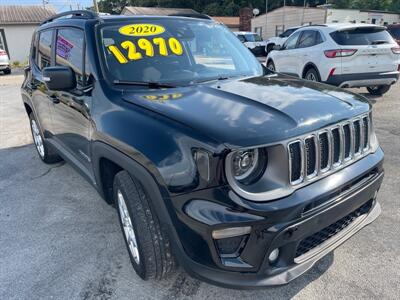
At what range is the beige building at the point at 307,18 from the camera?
100 feet

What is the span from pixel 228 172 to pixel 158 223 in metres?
0.64

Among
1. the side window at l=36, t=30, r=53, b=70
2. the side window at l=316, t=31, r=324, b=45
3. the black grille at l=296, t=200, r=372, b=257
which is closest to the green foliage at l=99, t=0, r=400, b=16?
the side window at l=316, t=31, r=324, b=45

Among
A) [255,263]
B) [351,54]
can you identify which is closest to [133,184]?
[255,263]

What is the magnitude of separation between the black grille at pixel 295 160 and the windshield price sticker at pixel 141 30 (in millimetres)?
1783

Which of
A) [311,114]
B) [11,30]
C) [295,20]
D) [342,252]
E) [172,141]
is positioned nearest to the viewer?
[172,141]

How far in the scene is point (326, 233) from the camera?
219 centimetres

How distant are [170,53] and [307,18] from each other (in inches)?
1253

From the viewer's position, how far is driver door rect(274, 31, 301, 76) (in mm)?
9172

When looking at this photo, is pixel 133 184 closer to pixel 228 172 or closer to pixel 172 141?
pixel 172 141

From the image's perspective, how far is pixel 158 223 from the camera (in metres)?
2.17

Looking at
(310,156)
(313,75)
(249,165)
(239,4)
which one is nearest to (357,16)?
(239,4)

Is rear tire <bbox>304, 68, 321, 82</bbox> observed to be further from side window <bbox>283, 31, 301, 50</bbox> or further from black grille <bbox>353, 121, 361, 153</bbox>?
black grille <bbox>353, 121, 361, 153</bbox>

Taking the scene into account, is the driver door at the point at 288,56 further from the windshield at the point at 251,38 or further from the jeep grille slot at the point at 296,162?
the windshield at the point at 251,38

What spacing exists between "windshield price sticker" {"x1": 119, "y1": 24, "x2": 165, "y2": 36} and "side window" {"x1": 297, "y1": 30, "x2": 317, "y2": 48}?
6131 millimetres
